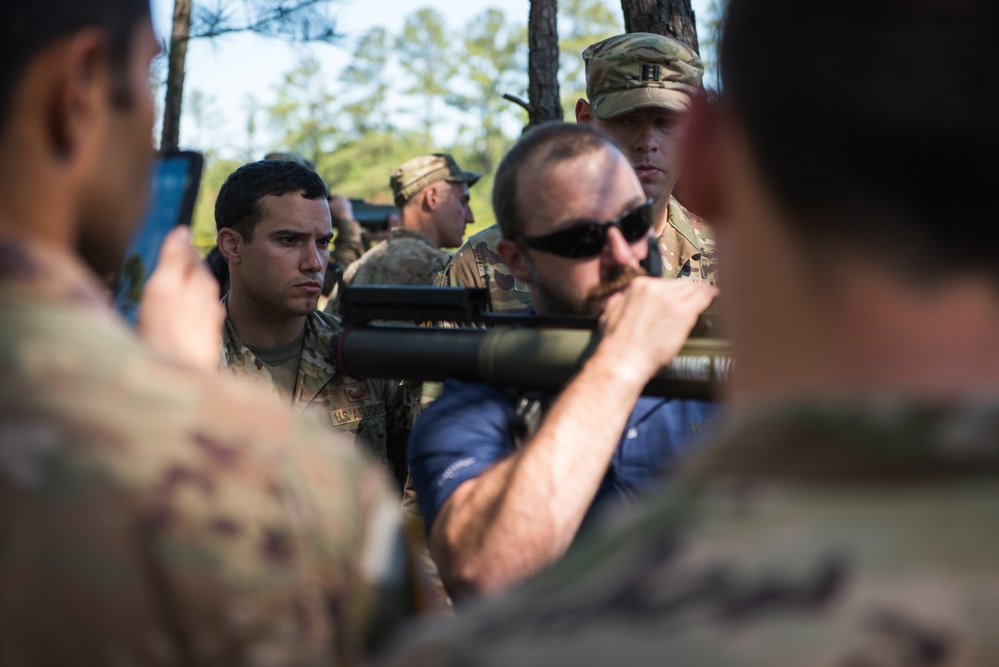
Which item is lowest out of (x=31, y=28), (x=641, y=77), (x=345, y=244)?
(x=345, y=244)

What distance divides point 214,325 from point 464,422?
3.64 feet

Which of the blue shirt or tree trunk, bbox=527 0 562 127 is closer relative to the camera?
the blue shirt

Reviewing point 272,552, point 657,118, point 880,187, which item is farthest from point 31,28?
point 657,118

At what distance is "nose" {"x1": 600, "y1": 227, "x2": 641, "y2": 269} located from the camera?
3016 millimetres

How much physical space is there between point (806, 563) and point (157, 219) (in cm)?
148

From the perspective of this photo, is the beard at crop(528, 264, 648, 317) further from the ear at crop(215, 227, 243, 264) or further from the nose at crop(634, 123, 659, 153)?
the ear at crop(215, 227, 243, 264)

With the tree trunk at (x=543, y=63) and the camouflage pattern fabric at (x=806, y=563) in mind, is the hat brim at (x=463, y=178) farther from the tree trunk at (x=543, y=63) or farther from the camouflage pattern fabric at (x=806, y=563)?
the camouflage pattern fabric at (x=806, y=563)

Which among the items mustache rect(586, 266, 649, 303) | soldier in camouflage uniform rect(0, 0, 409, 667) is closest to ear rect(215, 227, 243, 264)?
mustache rect(586, 266, 649, 303)

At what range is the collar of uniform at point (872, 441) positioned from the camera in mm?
1029

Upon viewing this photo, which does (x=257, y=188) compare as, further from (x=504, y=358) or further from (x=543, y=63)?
(x=543, y=63)

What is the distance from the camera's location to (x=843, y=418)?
1.07 metres

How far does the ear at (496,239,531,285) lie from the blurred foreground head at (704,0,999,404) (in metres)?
1.98

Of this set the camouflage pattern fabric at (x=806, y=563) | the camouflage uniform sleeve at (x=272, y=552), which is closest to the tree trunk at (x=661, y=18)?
the camouflage uniform sleeve at (x=272, y=552)

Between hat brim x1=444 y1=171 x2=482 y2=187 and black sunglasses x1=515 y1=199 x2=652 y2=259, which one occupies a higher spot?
hat brim x1=444 y1=171 x2=482 y2=187
